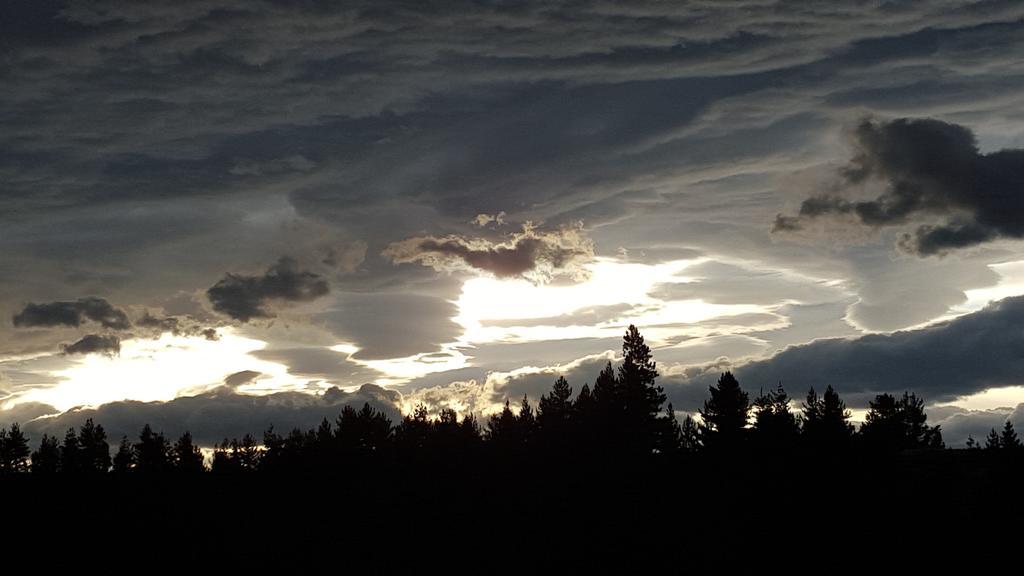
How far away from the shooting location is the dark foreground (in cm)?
8406

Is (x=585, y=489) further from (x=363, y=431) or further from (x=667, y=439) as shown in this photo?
(x=363, y=431)

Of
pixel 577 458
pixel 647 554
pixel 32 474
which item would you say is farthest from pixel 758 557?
pixel 32 474

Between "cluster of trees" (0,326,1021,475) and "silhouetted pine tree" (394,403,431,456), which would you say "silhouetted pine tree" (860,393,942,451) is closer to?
"cluster of trees" (0,326,1021,475)

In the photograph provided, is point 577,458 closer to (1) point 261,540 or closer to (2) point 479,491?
(2) point 479,491

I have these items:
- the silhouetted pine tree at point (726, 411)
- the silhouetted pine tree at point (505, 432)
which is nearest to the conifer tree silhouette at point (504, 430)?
the silhouetted pine tree at point (505, 432)

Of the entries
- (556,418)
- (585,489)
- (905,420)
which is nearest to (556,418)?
(556,418)

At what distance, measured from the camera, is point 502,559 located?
11350 cm

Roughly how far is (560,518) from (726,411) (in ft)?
84.2

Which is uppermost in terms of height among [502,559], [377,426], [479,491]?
[377,426]

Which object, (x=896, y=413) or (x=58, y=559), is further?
(x=896, y=413)

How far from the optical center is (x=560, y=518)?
11225 centimetres

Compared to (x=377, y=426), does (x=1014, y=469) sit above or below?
below

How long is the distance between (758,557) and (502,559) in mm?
34500

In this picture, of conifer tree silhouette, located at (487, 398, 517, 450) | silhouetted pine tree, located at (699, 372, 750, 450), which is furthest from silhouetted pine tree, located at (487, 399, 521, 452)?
silhouetted pine tree, located at (699, 372, 750, 450)
